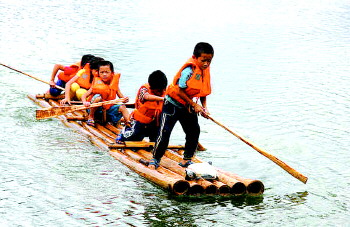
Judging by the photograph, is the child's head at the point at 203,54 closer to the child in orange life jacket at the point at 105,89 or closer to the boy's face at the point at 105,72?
the child in orange life jacket at the point at 105,89

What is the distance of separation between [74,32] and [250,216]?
13507 millimetres

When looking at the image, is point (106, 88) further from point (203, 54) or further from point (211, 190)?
point (211, 190)

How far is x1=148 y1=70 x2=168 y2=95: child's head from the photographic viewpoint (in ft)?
23.7

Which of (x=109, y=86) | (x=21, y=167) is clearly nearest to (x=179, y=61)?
(x=109, y=86)

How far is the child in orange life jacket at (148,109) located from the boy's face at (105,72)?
1149 millimetres

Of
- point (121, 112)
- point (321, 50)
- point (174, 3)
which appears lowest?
point (121, 112)

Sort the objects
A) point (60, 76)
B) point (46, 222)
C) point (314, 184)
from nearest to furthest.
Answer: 1. point (46, 222)
2. point (314, 184)
3. point (60, 76)

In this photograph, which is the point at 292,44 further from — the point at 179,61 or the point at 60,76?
the point at 60,76

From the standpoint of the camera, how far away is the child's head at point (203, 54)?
251 inches

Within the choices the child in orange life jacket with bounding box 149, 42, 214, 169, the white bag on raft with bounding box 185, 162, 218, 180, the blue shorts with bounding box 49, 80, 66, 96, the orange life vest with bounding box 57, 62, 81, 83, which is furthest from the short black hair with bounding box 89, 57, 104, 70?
the white bag on raft with bounding box 185, 162, 218, 180

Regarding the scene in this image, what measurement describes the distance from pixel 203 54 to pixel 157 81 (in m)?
1.05

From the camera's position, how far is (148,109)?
7469 mm

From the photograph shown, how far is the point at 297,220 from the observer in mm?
6020

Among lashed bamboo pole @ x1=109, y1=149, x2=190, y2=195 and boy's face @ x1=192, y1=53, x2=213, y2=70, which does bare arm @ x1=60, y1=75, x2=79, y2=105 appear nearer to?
lashed bamboo pole @ x1=109, y1=149, x2=190, y2=195
